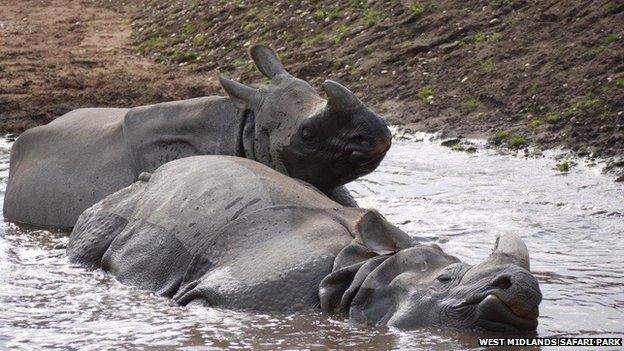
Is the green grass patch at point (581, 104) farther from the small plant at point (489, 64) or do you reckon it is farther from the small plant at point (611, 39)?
the small plant at point (489, 64)

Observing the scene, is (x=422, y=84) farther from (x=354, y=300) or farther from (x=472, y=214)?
(x=354, y=300)

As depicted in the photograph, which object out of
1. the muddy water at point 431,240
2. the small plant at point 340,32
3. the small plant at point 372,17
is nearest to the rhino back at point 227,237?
the muddy water at point 431,240

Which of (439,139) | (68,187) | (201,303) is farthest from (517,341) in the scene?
(439,139)

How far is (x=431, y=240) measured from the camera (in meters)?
9.05

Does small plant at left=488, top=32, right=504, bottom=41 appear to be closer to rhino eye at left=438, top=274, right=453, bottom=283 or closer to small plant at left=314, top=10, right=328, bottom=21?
small plant at left=314, top=10, right=328, bottom=21

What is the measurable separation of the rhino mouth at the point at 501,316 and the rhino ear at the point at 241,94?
3.50 m

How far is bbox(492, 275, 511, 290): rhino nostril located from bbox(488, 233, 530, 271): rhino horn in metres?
0.18

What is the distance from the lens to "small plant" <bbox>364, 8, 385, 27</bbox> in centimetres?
1625

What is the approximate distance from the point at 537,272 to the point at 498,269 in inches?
74.7

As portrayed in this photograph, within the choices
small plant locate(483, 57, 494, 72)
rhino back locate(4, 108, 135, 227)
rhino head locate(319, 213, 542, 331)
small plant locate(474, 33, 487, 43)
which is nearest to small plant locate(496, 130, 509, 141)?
small plant locate(483, 57, 494, 72)

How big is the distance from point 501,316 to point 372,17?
10589mm

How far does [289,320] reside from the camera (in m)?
6.66

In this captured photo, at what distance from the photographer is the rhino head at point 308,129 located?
8.55 m

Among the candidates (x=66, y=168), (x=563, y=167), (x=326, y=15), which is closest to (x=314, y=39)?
(x=326, y=15)
